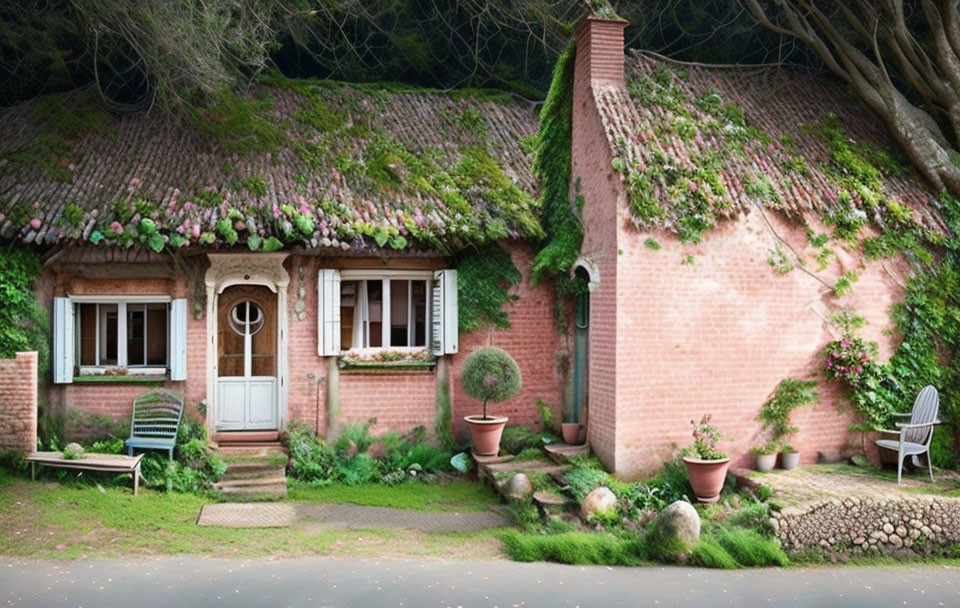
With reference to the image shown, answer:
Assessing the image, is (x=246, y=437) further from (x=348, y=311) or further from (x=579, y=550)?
(x=579, y=550)

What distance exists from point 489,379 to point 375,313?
7.87 ft

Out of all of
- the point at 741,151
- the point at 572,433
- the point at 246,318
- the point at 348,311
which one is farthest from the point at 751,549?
the point at 246,318

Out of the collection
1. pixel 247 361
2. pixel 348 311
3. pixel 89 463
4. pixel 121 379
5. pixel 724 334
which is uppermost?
pixel 348 311

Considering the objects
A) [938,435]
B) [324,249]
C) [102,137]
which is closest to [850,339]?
[938,435]

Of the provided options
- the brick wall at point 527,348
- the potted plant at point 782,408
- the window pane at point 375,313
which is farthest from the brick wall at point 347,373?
the potted plant at point 782,408

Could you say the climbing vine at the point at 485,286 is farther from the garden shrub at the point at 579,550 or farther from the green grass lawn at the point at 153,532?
the garden shrub at the point at 579,550

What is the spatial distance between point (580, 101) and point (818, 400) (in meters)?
5.43

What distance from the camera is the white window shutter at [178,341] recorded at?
12.0 metres

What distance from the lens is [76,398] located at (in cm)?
1185

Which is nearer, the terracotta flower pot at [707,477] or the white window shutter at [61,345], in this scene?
the terracotta flower pot at [707,477]

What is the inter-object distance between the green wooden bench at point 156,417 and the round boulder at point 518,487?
4755 millimetres

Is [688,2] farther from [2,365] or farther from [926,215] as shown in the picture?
[2,365]

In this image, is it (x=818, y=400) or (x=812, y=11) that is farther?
(x=812, y=11)

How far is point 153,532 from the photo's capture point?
9.07 metres
